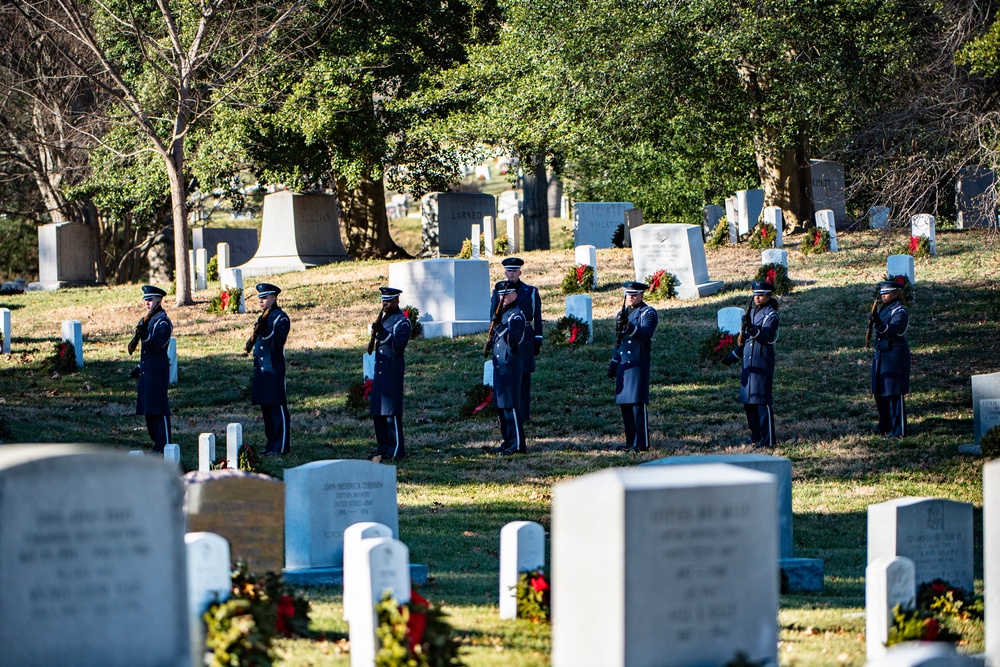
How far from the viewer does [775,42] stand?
23.8 metres

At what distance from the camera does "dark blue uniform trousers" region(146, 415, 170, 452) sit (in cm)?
1373

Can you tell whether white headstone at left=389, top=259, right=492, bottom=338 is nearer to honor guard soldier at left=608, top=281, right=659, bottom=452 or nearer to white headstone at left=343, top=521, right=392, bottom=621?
honor guard soldier at left=608, top=281, right=659, bottom=452

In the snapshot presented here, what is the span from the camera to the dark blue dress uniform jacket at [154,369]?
536 inches

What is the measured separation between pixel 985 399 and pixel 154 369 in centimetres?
910

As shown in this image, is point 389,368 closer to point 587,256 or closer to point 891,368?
point 891,368

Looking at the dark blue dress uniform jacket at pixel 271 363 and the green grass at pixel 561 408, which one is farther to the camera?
the dark blue dress uniform jacket at pixel 271 363

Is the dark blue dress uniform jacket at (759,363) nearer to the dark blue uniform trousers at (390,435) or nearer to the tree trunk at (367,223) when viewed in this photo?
the dark blue uniform trousers at (390,435)

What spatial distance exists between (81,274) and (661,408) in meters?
23.3

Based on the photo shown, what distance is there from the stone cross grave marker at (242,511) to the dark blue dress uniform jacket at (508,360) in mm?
6051

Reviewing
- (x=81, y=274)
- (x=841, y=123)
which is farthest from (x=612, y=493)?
(x=81, y=274)

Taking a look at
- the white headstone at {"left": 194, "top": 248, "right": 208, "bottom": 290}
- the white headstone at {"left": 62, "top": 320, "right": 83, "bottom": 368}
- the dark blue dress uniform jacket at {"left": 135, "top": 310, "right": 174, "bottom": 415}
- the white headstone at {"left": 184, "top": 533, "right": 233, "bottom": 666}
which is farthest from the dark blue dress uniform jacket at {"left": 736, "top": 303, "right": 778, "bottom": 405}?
the white headstone at {"left": 194, "top": 248, "right": 208, "bottom": 290}

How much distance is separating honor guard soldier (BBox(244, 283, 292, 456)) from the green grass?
341 millimetres

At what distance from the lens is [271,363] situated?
13969mm

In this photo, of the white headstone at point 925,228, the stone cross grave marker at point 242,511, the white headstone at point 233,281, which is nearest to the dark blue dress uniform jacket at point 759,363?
the stone cross grave marker at point 242,511
